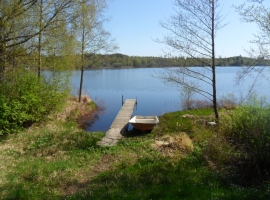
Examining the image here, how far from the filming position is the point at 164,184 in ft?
17.6

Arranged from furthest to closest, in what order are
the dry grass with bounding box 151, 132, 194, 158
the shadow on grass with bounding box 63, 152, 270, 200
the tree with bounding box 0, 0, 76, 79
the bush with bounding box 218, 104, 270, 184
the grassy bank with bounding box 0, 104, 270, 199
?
the tree with bounding box 0, 0, 76, 79 < the dry grass with bounding box 151, 132, 194, 158 < the bush with bounding box 218, 104, 270, 184 < the grassy bank with bounding box 0, 104, 270, 199 < the shadow on grass with bounding box 63, 152, 270, 200

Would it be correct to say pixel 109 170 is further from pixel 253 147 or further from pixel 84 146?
pixel 253 147

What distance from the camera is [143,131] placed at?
11914 mm

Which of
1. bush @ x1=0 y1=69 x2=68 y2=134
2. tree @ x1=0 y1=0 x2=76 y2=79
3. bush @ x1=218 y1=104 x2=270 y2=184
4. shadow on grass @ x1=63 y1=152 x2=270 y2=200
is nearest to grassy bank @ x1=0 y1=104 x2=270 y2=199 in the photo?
shadow on grass @ x1=63 y1=152 x2=270 y2=200

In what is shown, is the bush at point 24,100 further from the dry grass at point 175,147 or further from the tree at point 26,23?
the dry grass at point 175,147

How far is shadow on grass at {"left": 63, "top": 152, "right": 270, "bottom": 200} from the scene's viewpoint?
4793mm

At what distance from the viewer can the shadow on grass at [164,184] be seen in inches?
189

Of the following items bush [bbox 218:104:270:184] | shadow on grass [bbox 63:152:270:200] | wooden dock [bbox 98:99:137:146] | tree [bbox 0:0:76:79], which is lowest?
wooden dock [bbox 98:99:137:146]

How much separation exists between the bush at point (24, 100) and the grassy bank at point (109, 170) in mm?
788

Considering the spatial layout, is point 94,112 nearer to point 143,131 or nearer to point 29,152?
point 143,131

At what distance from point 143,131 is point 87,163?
200 inches

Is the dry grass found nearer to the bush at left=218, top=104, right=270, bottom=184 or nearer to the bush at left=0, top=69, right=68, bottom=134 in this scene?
the bush at left=218, top=104, right=270, bottom=184

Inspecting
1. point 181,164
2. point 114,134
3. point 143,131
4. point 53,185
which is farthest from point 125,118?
point 53,185

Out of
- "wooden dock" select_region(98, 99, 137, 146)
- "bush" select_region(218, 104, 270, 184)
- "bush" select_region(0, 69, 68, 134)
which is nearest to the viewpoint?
"bush" select_region(218, 104, 270, 184)
